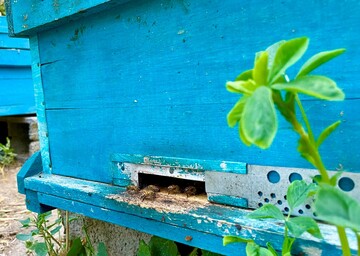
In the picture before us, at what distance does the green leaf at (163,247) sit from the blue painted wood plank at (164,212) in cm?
17

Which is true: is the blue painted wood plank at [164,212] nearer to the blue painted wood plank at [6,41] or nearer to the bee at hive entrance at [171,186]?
the bee at hive entrance at [171,186]

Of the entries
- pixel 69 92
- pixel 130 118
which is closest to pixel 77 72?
pixel 69 92

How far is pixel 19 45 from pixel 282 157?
85.3 inches

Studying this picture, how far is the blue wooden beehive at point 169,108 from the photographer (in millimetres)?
512

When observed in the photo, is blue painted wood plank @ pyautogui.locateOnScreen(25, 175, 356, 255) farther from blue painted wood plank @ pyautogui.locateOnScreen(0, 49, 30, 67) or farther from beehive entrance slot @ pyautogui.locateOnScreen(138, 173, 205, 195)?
blue painted wood plank @ pyautogui.locateOnScreen(0, 49, 30, 67)

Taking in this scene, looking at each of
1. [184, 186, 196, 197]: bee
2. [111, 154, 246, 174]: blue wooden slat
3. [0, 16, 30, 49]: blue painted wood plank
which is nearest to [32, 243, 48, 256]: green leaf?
[111, 154, 246, 174]: blue wooden slat

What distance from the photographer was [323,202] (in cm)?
27

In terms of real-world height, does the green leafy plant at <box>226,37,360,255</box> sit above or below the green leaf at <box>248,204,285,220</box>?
above

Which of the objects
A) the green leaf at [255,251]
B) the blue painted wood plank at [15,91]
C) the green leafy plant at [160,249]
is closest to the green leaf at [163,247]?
the green leafy plant at [160,249]

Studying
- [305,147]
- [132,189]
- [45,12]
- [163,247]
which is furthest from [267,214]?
[45,12]

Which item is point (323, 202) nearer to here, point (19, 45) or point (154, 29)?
point (154, 29)

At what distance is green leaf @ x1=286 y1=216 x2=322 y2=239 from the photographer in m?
0.42

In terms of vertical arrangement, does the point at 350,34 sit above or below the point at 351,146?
above

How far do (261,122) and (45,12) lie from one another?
75 centimetres
